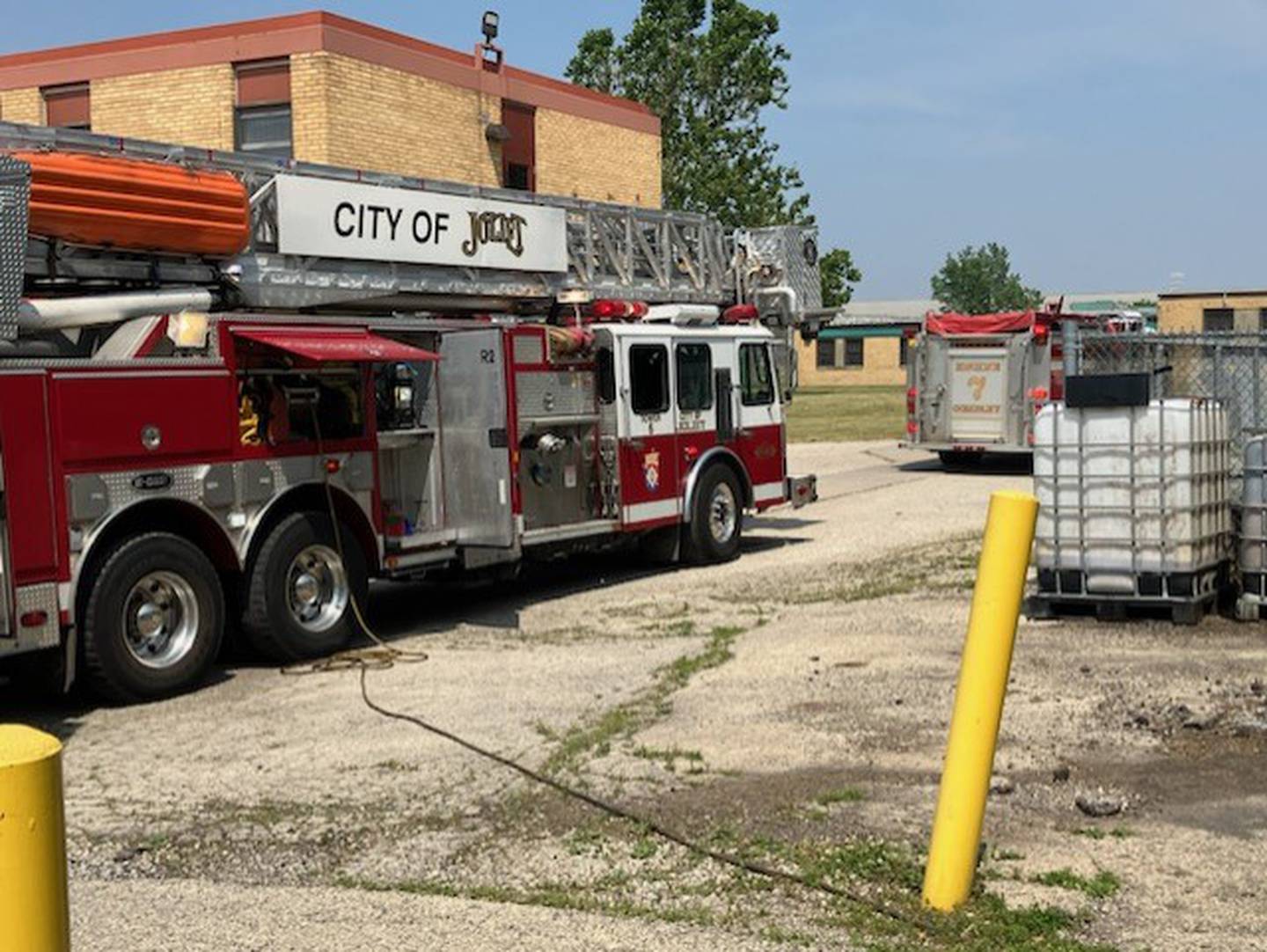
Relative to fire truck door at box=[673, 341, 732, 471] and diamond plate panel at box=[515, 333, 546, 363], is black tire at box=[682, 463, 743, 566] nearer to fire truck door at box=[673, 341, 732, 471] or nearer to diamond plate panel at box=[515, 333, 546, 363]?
fire truck door at box=[673, 341, 732, 471]

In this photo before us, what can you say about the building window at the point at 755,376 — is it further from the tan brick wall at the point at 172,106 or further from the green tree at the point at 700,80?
the green tree at the point at 700,80

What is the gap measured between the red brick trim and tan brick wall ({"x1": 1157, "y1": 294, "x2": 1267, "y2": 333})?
3787cm

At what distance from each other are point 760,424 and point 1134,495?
18.4ft

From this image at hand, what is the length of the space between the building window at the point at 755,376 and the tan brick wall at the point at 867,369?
5274 cm

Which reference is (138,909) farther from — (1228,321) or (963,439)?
(1228,321)

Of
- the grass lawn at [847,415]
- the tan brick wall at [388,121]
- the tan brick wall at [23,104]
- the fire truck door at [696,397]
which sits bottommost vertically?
the grass lawn at [847,415]

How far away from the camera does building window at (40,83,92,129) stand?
21.2m

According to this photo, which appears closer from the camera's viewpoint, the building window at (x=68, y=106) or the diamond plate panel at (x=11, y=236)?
the diamond plate panel at (x=11, y=236)

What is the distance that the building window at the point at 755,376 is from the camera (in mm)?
14562

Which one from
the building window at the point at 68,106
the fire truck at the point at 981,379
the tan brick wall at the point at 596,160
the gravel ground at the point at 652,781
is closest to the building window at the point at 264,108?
the building window at the point at 68,106

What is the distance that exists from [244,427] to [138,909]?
4.84 meters

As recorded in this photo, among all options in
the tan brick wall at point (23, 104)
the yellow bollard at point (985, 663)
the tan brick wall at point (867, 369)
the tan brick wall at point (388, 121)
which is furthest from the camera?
the tan brick wall at point (867, 369)

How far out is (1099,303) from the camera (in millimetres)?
83375

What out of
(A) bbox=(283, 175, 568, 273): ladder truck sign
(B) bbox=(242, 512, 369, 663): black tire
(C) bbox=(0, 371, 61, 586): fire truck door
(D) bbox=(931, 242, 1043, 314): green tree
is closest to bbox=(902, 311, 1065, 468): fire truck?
(A) bbox=(283, 175, 568, 273): ladder truck sign
